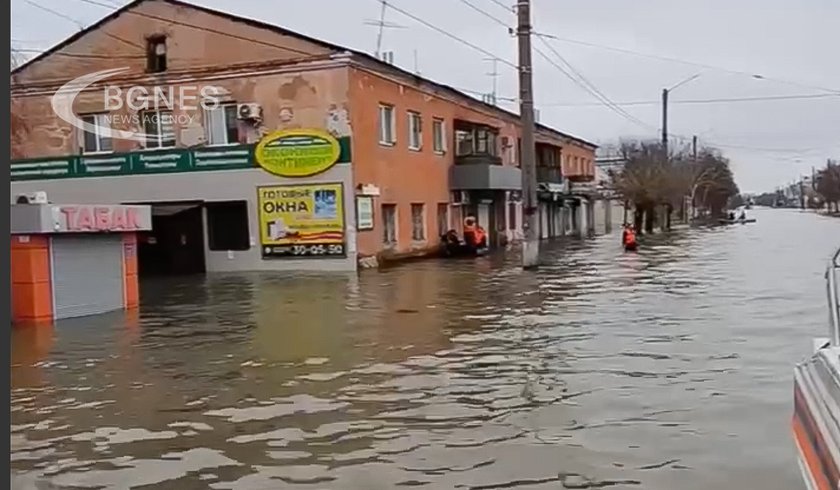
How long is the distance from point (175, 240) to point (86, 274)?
40.7 ft

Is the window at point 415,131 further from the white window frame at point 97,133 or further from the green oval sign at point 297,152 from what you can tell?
the white window frame at point 97,133

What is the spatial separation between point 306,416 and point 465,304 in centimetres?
924

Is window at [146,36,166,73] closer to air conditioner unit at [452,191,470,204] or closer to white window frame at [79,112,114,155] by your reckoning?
white window frame at [79,112,114,155]

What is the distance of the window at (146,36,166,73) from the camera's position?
29.9 meters

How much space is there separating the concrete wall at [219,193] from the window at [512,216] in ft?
57.2

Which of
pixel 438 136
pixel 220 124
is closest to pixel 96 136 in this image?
pixel 220 124

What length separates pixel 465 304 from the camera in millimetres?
17078

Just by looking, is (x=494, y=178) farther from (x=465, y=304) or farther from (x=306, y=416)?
(x=306, y=416)

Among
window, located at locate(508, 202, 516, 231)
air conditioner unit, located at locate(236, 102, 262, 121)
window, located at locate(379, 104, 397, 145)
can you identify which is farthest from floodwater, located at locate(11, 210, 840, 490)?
window, located at locate(508, 202, 516, 231)

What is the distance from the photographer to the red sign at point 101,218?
17.0m

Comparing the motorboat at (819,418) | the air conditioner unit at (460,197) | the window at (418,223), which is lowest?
the motorboat at (819,418)

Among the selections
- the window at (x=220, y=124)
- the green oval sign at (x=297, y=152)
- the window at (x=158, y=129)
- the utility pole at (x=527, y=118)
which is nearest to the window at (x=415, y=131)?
the green oval sign at (x=297, y=152)

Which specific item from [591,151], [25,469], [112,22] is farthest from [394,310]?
[591,151]

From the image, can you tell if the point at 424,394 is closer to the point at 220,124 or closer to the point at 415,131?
the point at 220,124
